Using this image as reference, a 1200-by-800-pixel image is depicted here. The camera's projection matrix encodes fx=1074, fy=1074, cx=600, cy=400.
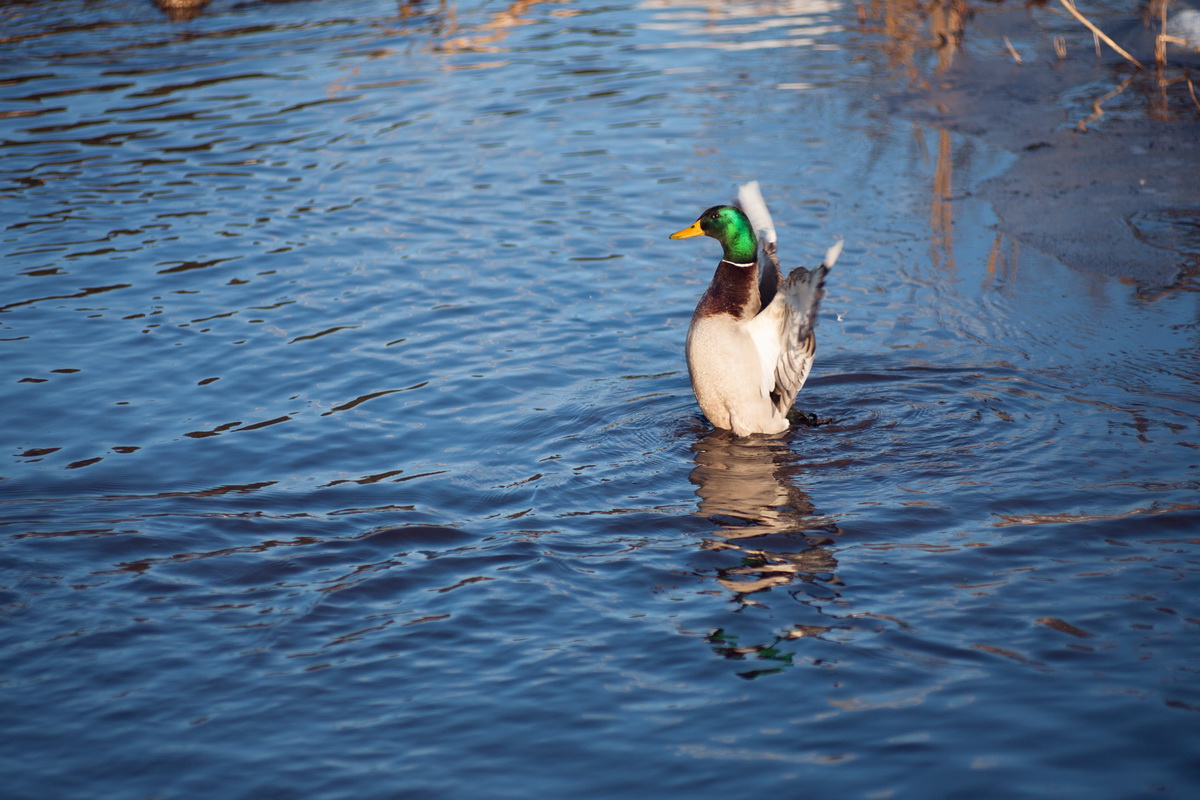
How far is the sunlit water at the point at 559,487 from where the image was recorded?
3535mm

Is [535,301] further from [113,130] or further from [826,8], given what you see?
[826,8]

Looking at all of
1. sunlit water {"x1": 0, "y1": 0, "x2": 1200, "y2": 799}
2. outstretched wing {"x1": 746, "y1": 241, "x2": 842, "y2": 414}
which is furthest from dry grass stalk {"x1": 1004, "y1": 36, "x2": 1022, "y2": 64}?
outstretched wing {"x1": 746, "y1": 241, "x2": 842, "y2": 414}

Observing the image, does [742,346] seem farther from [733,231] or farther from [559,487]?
[559,487]

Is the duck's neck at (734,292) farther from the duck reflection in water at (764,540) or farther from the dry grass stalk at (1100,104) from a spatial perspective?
the dry grass stalk at (1100,104)

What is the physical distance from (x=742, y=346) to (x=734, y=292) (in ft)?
1.02

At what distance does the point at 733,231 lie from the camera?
5.66 m

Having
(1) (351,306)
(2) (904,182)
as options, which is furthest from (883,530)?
(2) (904,182)

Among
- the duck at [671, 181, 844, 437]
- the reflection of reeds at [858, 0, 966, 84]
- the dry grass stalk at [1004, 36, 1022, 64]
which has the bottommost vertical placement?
A: the duck at [671, 181, 844, 437]

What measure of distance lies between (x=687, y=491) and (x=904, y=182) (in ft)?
16.4

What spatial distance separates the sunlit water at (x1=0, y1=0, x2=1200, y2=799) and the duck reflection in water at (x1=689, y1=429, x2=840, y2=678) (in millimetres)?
24

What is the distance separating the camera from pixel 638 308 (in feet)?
24.2

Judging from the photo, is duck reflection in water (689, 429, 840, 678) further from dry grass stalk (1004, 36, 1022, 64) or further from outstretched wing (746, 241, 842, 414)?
dry grass stalk (1004, 36, 1022, 64)

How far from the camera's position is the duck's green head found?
18.6ft

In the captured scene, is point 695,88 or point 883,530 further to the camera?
point 695,88
